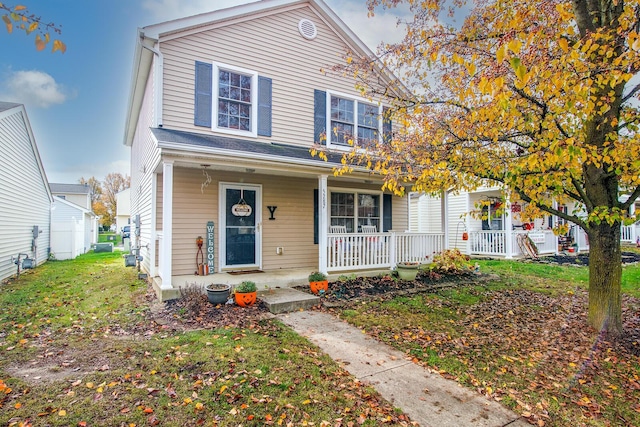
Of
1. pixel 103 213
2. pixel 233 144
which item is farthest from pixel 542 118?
pixel 103 213

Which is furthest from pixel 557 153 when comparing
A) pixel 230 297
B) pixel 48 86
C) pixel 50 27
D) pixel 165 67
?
pixel 48 86

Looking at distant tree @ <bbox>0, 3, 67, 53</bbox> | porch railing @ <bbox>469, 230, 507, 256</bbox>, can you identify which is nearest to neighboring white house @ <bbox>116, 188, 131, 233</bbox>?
porch railing @ <bbox>469, 230, 507, 256</bbox>

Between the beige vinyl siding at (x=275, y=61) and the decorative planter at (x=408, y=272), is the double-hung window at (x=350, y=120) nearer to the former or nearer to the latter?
the beige vinyl siding at (x=275, y=61)

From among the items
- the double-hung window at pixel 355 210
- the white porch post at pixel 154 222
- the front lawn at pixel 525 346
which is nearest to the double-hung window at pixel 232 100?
the white porch post at pixel 154 222

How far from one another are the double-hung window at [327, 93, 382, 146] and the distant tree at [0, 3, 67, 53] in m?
7.46

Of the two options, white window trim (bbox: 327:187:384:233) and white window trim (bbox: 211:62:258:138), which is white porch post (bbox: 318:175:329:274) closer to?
white window trim (bbox: 327:187:384:233)

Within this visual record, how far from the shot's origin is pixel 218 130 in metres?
7.71

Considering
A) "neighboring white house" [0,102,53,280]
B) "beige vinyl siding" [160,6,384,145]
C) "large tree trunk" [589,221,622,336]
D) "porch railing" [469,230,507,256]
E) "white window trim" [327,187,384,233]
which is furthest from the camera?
"porch railing" [469,230,507,256]

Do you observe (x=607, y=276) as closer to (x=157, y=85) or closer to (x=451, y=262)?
(x=451, y=262)

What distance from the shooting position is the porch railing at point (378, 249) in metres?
7.96

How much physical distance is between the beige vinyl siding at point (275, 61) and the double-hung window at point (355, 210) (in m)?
1.94

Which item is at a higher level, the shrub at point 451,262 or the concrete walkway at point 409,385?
the shrub at point 451,262

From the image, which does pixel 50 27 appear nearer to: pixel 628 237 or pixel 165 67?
pixel 165 67

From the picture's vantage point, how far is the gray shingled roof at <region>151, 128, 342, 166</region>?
20.4 feet
